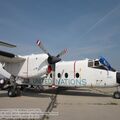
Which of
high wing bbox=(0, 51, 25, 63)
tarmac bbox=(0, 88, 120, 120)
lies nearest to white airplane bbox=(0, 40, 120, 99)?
high wing bbox=(0, 51, 25, 63)

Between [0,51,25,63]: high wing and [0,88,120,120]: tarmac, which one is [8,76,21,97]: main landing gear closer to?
[0,51,25,63]: high wing

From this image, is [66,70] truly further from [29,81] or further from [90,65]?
[29,81]

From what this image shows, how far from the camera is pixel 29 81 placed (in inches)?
636

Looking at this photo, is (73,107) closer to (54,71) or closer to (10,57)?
Result: (54,71)

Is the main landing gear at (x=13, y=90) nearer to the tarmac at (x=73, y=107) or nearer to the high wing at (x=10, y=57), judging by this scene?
the high wing at (x=10, y=57)

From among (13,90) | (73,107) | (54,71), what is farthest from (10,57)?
(73,107)

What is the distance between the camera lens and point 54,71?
14.6 metres

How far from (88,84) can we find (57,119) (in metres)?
8.08

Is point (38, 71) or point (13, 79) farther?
point (13, 79)

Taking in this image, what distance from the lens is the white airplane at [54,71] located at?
13.6 m

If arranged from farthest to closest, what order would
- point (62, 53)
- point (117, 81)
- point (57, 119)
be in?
point (62, 53), point (117, 81), point (57, 119)

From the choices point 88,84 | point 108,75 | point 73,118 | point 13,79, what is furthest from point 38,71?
point 73,118

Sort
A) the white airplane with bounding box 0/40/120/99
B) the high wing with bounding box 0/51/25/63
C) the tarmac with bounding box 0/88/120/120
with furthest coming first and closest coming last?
the white airplane with bounding box 0/40/120/99
the high wing with bounding box 0/51/25/63
the tarmac with bounding box 0/88/120/120

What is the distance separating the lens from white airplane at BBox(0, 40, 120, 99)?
44.6 ft
